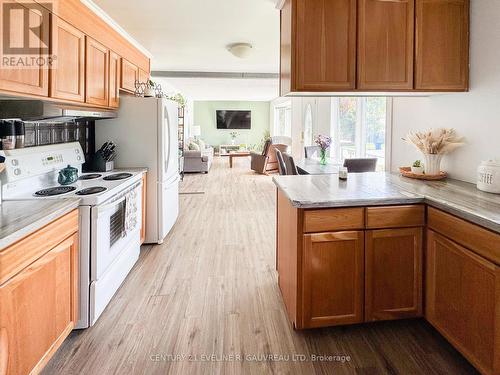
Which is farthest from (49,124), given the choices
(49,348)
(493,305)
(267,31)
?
(493,305)

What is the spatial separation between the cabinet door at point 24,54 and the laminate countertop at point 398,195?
5.48 feet

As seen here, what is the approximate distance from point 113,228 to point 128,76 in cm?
210

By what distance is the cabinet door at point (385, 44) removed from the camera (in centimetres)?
232

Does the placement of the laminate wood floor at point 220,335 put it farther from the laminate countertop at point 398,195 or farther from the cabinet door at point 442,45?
the cabinet door at point 442,45

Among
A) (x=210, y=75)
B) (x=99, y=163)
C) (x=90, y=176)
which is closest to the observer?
(x=90, y=176)

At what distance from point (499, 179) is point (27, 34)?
2.96 m

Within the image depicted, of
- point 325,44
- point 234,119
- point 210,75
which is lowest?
point 325,44

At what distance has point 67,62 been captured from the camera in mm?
2395

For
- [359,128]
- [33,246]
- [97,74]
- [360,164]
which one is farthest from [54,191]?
[359,128]

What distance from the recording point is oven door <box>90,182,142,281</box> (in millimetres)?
2125

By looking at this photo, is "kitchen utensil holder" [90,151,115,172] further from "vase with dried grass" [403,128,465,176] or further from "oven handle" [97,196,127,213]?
"vase with dried grass" [403,128,465,176]

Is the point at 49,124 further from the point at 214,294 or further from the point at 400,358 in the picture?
the point at 400,358

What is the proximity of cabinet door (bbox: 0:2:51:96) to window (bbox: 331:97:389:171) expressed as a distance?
3764 millimetres

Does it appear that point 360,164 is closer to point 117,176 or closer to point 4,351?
point 117,176
